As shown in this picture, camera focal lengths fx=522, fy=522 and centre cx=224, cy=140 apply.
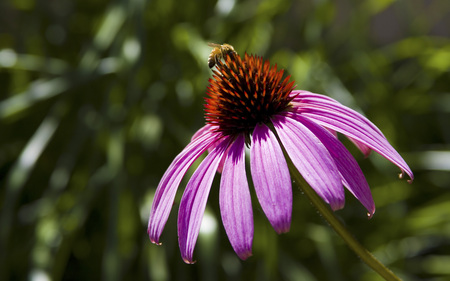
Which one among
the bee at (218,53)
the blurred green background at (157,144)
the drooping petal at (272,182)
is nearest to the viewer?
the drooping petal at (272,182)

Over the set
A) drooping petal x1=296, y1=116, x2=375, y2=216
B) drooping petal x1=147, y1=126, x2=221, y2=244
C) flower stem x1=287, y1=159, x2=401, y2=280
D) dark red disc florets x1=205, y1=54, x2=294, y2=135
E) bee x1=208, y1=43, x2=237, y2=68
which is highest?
bee x1=208, y1=43, x2=237, y2=68

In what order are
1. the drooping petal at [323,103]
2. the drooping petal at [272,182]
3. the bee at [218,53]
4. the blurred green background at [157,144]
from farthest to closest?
the blurred green background at [157,144], the bee at [218,53], the drooping petal at [323,103], the drooping petal at [272,182]

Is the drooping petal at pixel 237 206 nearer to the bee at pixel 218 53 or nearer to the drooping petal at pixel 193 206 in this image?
the drooping petal at pixel 193 206

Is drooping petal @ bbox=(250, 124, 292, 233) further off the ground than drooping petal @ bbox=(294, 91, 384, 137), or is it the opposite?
drooping petal @ bbox=(294, 91, 384, 137)

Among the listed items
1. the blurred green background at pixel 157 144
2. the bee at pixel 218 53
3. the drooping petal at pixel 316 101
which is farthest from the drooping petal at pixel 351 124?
the blurred green background at pixel 157 144

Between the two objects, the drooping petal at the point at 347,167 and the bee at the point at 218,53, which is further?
the bee at the point at 218,53

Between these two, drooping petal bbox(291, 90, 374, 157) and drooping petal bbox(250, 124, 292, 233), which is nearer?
drooping petal bbox(250, 124, 292, 233)

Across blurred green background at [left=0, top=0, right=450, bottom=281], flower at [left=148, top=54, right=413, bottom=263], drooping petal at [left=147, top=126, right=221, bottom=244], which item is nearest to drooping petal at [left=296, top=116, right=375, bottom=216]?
flower at [left=148, top=54, right=413, bottom=263]

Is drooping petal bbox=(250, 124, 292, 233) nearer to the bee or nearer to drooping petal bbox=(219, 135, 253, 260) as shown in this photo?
drooping petal bbox=(219, 135, 253, 260)
